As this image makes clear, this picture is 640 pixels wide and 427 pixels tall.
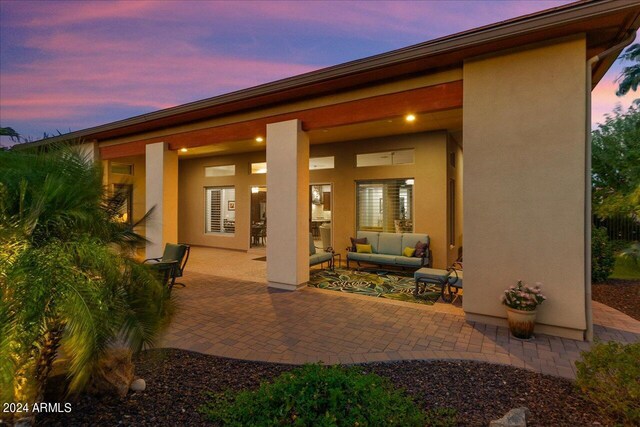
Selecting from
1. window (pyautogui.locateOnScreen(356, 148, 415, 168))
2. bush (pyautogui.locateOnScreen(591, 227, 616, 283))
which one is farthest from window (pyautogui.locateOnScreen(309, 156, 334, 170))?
bush (pyautogui.locateOnScreen(591, 227, 616, 283))

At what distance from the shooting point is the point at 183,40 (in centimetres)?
936

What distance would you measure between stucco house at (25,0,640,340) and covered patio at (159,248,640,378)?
527mm

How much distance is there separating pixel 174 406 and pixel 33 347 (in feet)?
3.59

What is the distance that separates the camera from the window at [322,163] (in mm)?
10243

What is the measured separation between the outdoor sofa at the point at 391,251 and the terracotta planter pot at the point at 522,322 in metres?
3.61

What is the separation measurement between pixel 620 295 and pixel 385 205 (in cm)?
547

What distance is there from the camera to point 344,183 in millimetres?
9789

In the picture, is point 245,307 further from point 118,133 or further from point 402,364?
point 118,133

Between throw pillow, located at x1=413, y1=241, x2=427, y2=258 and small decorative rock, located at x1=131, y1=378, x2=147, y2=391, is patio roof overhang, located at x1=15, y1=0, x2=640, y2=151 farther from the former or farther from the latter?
throw pillow, located at x1=413, y1=241, x2=427, y2=258

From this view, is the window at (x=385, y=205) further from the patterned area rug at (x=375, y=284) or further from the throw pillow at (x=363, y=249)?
the patterned area rug at (x=375, y=284)

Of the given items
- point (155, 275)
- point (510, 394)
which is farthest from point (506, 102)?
point (155, 275)

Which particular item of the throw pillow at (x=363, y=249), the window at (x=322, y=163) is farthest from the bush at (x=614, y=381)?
the window at (x=322, y=163)

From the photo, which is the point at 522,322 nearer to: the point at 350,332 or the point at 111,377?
the point at 350,332

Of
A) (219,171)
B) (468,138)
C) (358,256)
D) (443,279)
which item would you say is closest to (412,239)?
(358,256)
